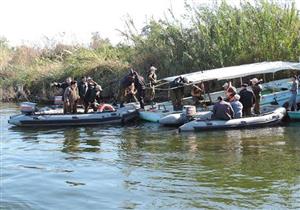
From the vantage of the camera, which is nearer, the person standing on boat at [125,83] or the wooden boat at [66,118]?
the wooden boat at [66,118]

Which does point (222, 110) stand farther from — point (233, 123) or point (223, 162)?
point (223, 162)

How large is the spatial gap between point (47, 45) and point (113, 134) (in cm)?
2607

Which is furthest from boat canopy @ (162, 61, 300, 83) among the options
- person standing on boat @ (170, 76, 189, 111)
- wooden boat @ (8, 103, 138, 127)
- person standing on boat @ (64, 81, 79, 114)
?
person standing on boat @ (64, 81, 79, 114)

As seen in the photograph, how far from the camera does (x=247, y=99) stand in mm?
20219

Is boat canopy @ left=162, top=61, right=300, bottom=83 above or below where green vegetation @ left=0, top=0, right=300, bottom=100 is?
below

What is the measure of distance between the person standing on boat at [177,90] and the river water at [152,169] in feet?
6.97

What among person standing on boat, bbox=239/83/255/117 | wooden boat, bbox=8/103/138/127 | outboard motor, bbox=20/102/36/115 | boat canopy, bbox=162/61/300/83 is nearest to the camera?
person standing on boat, bbox=239/83/255/117

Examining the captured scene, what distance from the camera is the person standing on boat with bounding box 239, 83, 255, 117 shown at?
20109mm

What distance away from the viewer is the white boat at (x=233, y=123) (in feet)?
63.3

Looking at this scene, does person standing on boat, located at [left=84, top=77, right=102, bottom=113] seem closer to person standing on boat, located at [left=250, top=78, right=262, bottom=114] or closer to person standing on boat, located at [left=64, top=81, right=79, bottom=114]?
person standing on boat, located at [left=64, top=81, right=79, bottom=114]

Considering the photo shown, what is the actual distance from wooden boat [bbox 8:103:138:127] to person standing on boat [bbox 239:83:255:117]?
4.71 metres

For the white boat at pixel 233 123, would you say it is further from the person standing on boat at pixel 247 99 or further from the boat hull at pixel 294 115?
the boat hull at pixel 294 115

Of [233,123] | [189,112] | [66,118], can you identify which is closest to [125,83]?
[66,118]

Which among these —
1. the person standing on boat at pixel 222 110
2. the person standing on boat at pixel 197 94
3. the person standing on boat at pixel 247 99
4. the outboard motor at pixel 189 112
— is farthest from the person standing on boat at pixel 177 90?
the person standing on boat at pixel 222 110
